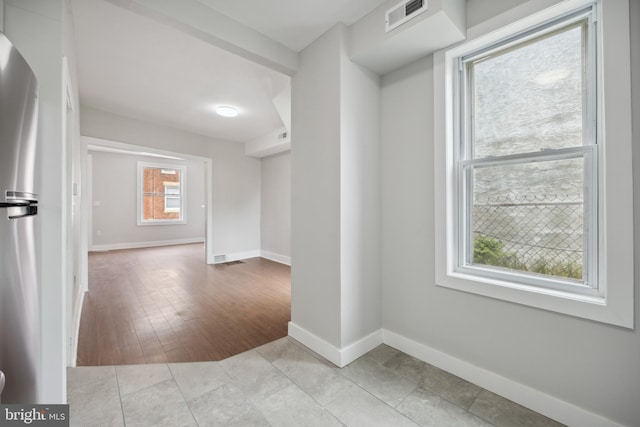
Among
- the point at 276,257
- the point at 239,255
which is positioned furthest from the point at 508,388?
the point at 239,255

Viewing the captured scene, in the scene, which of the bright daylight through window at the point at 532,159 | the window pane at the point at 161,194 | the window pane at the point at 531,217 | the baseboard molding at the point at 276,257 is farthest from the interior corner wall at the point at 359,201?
the window pane at the point at 161,194

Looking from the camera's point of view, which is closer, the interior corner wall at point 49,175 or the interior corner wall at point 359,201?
the interior corner wall at point 49,175

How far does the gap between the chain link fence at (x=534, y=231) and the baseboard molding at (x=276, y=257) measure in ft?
13.5

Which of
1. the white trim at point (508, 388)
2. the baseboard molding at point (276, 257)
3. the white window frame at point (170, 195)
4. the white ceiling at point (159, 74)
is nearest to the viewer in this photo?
the white trim at point (508, 388)

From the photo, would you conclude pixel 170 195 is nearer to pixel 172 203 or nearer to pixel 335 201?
pixel 172 203

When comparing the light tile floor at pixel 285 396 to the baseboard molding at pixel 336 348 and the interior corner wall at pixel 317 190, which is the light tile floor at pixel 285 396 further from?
the interior corner wall at pixel 317 190

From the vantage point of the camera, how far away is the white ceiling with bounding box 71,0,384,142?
1940 millimetres

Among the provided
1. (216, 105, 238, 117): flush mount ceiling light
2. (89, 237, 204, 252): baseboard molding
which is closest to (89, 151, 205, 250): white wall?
(89, 237, 204, 252): baseboard molding

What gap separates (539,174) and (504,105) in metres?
0.51

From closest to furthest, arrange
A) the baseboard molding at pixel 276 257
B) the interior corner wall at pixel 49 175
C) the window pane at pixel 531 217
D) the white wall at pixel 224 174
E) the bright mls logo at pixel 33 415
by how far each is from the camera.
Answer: the bright mls logo at pixel 33 415 → the interior corner wall at pixel 49 175 → the window pane at pixel 531 217 → the white wall at pixel 224 174 → the baseboard molding at pixel 276 257

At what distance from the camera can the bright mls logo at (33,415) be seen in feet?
2.82

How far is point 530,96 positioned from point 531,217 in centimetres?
75

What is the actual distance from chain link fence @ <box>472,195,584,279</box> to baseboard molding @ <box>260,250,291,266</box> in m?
4.12

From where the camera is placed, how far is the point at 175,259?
5891 millimetres
